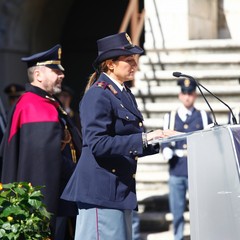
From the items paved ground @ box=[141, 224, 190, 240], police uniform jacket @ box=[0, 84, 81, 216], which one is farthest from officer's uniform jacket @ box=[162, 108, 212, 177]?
police uniform jacket @ box=[0, 84, 81, 216]

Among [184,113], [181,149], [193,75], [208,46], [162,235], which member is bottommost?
[162,235]

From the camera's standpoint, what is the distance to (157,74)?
11445 mm

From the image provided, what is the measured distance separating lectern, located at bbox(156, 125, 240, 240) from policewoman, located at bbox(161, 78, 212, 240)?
4424 mm

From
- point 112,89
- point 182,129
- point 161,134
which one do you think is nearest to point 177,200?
point 182,129

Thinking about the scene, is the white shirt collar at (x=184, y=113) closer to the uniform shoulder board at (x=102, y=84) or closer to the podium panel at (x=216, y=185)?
the uniform shoulder board at (x=102, y=84)

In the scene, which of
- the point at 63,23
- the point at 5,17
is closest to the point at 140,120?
the point at 5,17

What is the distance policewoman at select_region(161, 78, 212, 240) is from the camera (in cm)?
959

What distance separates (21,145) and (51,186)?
0.38m

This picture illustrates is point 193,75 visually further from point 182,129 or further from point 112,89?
point 112,89

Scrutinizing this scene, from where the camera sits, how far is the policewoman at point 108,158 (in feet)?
18.9

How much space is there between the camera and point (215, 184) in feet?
16.4

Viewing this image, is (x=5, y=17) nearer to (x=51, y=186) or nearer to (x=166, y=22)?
(x=166, y=22)

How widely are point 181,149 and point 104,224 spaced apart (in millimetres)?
4007

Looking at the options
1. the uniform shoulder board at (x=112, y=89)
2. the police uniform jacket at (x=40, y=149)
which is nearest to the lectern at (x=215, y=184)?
the uniform shoulder board at (x=112, y=89)
